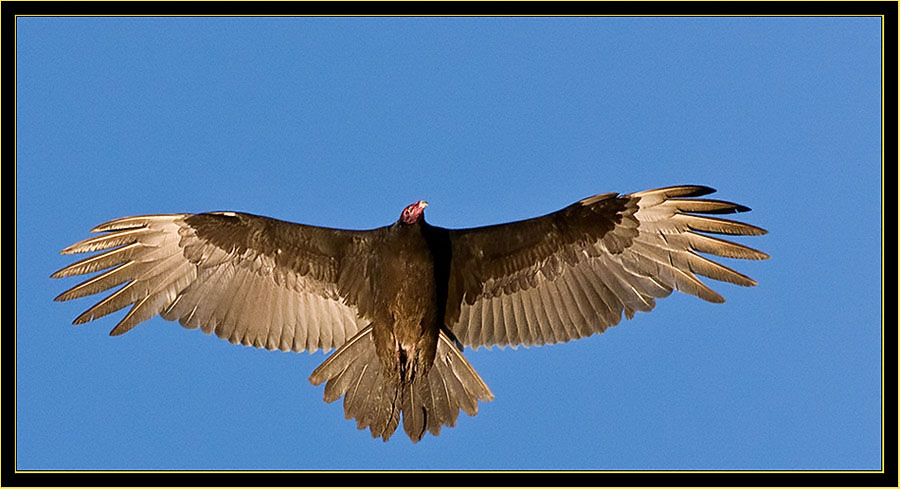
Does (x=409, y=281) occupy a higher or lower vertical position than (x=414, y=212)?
lower

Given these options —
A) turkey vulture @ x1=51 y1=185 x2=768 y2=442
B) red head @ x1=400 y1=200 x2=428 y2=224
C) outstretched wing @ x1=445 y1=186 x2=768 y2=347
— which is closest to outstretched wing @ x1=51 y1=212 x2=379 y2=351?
turkey vulture @ x1=51 y1=185 x2=768 y2=442

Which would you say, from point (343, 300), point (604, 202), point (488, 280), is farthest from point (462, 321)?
point (604, 202)

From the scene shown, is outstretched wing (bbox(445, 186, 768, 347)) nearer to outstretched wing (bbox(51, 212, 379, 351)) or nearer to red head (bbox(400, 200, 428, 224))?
red head (bbox(400, 200, 428, 224))

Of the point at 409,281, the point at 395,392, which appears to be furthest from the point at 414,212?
the point at 395,392

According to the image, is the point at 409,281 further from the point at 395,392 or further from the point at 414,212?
the point at 395,392

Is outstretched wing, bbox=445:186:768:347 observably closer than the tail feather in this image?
No

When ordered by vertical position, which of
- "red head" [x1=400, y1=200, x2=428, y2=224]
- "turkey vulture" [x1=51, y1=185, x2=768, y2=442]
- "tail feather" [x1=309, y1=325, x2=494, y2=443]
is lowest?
"tail feather" [x1=309, y1=325, x2=494, y2=443]

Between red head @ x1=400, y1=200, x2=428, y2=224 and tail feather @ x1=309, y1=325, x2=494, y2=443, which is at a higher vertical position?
red head @ x1=400, y1=200, x2=428, y2=224

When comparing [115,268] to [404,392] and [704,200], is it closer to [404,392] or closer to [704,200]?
[404,392]
